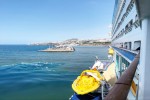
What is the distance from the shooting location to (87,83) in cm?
1425

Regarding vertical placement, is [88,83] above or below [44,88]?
above

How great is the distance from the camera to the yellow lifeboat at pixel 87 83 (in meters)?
13.5

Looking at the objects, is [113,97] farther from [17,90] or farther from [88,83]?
[17,90]

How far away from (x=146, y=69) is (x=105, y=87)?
41.4 feet

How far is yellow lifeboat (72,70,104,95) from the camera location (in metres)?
13.5

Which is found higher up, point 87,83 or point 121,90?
point 121,90

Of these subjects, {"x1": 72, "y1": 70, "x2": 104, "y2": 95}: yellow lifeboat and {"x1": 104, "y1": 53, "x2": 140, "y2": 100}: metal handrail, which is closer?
{"x1": 104, "y1": 53, "x2": 140, "y2": 100}: metal handrail

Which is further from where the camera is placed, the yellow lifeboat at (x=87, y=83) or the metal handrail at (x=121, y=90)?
the yellow lifeboat at (x=87, y=83)

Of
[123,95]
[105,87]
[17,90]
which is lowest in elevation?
[17,90]

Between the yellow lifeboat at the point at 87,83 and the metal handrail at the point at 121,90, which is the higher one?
the metal handrail at the point at 121,90

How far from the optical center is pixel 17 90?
1895 cm

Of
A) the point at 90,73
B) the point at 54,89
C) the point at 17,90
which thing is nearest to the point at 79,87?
the point at 90,73

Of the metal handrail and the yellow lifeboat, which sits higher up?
the metal handrail

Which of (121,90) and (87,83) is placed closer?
(121,90)
